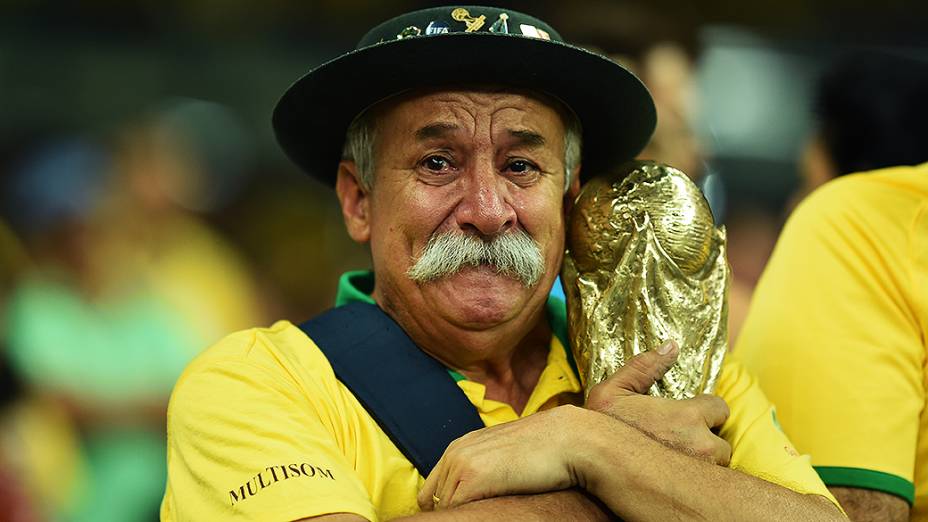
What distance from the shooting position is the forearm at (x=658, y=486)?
8.09 feet

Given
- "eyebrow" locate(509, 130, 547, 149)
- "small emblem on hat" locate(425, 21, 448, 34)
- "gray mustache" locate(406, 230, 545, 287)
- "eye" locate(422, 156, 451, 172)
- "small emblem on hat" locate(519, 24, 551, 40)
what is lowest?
"gray mustache" locate(406, 230, 545, 287)

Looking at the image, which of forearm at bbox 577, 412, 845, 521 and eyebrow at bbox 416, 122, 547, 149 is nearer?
forearm at bbox 577, 412, 845, 521

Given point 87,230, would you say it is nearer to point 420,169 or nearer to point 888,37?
point 420,169

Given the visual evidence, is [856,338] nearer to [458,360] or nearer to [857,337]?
[857,337]

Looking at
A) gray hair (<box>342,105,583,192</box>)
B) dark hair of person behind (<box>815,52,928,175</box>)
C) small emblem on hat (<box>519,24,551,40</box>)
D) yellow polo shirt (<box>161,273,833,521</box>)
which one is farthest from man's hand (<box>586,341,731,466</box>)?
dark hair of person behind (<box>815,52,928,175</box>)

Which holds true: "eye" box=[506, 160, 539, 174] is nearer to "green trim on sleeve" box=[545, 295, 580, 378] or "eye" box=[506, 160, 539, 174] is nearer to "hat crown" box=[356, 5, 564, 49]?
"hat crown" box=[356, 5, 564, 49]

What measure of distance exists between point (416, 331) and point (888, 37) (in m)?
5.67

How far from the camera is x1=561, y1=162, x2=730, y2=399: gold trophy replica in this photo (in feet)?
9.16

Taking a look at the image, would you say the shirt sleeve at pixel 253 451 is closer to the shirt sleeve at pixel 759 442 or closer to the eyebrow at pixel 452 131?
the eyebrow at pixel 452 131

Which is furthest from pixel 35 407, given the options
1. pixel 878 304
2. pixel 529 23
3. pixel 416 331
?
pixel 878 304

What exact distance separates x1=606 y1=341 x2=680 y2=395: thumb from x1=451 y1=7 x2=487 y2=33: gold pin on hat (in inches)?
31.2

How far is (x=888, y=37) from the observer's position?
25.3 feet

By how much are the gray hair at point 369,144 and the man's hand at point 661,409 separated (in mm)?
514

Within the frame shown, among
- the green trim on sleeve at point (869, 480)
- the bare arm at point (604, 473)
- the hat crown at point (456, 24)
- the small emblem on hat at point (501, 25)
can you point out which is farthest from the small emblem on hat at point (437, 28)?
the green trim on sleeve at point (869, 480)
